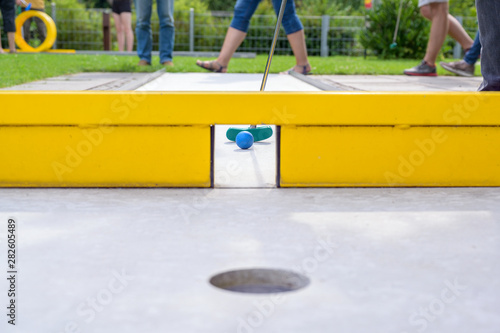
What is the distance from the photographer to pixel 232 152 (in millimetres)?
2562

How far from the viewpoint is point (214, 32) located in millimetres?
16734

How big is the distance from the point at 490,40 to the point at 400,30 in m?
10.4

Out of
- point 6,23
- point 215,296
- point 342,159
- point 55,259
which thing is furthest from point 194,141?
point 6,23

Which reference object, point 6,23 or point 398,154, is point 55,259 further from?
point 6,23

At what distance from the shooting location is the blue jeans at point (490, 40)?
2.31 m

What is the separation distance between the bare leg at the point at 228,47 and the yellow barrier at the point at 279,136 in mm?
3207

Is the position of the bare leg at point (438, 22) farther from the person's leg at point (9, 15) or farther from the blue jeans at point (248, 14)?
the person's leg at point (9, 15)

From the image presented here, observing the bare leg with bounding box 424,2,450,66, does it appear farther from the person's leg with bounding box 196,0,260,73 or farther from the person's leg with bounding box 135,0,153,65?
the person's leg with bounding box 135,0,153,65

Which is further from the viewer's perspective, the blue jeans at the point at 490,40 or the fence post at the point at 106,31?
the fence post at the point at 106,31

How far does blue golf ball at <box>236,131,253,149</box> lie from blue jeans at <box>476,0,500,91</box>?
96 cm

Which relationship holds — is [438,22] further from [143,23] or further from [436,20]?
[143,23]

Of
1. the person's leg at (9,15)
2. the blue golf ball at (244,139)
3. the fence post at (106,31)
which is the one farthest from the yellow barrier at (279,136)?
the fence post at (106,31)

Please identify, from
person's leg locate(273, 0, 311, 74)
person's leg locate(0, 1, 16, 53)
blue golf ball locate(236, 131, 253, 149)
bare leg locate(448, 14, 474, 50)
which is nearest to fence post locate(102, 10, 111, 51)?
person's leg locate(0, 1, 16, 53)

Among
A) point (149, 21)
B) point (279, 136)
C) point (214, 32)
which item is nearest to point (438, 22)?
point (149, 21)
